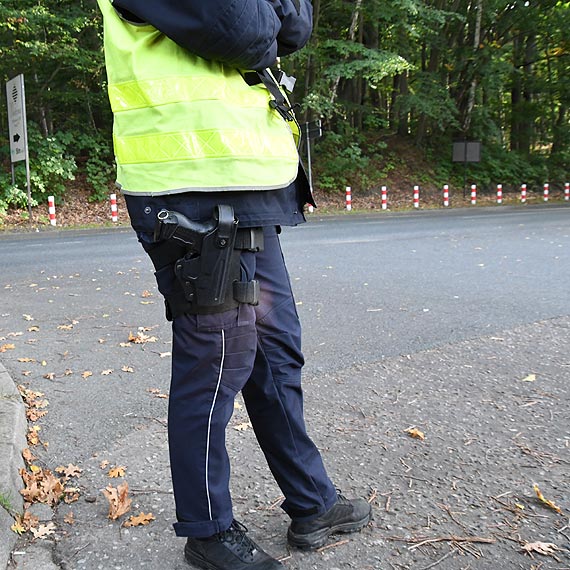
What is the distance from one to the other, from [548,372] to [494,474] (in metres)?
1.42

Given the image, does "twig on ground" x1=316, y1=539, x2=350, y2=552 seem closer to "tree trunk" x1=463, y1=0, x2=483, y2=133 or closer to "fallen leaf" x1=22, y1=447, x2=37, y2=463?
"fallen leaf" x1=22, y1=447, x2=37, y2=463

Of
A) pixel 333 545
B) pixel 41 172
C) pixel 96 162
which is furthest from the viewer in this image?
pixel 96 162

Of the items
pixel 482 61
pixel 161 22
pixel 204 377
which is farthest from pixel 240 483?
pixel 482 61

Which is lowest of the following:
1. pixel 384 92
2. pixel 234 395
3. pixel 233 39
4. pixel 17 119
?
pixel 234 395

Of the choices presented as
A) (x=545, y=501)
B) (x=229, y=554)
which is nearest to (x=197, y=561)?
(x=229, y=554)

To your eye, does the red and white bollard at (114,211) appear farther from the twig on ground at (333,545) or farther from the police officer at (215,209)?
the twig on ground at (333,545)

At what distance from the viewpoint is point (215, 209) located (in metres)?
1.79

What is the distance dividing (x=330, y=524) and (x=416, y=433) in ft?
3.12

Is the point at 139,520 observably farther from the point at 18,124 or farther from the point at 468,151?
the point at 468,151

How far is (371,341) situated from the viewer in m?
4.60

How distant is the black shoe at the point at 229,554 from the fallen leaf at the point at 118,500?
0.44 metres

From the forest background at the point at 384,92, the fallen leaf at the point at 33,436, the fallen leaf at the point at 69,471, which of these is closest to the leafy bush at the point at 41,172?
the forest background at the point at 384,92

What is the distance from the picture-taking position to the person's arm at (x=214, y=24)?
5.38ft

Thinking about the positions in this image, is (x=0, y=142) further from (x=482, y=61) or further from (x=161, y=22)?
(x=161, y=22)
